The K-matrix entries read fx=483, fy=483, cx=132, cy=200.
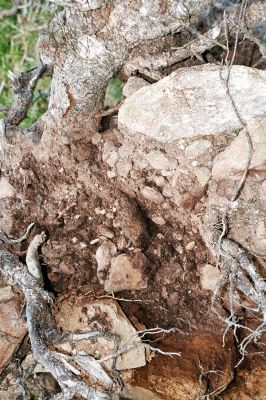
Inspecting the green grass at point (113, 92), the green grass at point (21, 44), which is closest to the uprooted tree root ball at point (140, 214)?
the green grass at point (113, 92)

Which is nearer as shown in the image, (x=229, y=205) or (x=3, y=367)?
(x=229, y=205)

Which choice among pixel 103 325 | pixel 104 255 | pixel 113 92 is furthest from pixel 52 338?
pixel 113 92

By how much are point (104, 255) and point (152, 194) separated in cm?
26

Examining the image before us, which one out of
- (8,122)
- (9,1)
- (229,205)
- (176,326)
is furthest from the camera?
(9,1)

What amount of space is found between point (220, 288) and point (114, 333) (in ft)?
1.22

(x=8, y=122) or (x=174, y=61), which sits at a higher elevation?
(x=174, y=61)

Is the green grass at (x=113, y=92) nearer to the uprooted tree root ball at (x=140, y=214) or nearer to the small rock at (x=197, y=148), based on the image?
the uprooted tree root ball at (x=140, y=214)

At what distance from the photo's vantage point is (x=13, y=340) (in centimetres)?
163

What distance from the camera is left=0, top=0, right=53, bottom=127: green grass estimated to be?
2461mm

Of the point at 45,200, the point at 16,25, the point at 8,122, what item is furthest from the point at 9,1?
the point at 45,200

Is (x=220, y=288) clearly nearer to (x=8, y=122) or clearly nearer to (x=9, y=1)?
(x=8, y=122)

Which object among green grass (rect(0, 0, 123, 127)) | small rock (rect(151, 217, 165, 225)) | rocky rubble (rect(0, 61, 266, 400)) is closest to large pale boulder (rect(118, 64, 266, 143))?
rocky rubble (rect(0, 61, 266, 400))

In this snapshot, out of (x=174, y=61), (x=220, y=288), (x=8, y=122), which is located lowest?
(x=220, y=288)

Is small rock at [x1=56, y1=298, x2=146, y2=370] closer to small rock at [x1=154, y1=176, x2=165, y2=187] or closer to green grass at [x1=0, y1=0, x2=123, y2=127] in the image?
small rock at [x1=154, y1=176, x2=165, y2=187]
